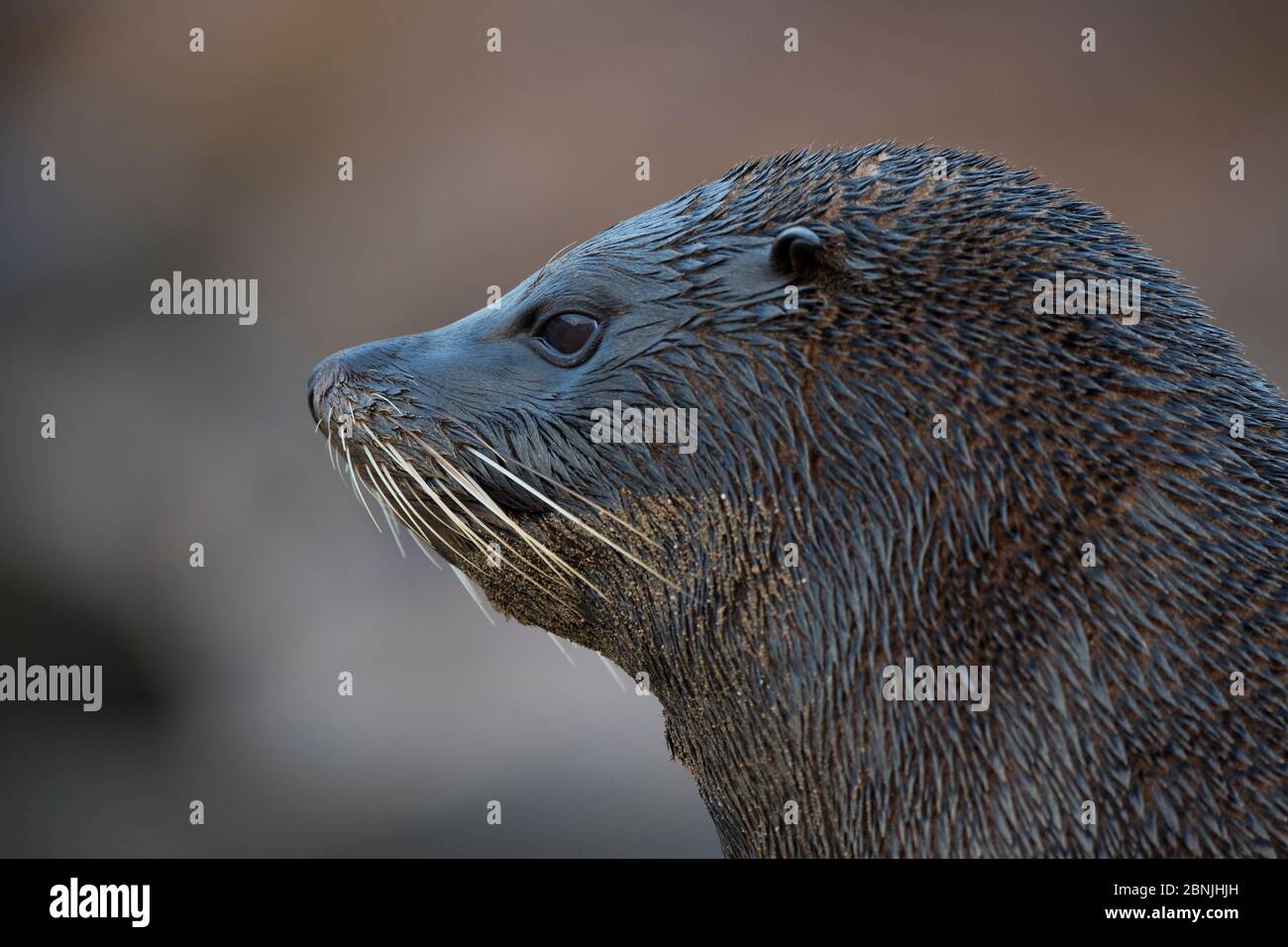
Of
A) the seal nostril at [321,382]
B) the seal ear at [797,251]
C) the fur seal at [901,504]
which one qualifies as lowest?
the fur seal at [901,504]

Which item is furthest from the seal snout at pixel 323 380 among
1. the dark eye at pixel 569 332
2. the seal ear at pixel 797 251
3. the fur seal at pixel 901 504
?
the seal ear at pixel 797 251

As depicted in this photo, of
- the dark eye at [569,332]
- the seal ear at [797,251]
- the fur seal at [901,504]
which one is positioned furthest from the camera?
the dark eye at [569,332]

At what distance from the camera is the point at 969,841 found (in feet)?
7.59

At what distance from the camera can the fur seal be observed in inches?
89.3

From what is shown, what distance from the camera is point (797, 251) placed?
8.13ft

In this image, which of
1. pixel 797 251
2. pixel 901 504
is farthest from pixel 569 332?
pixel 901 504

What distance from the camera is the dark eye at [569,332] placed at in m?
2.69

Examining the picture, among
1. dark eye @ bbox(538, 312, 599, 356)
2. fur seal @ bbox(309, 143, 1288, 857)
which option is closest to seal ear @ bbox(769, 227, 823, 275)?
fur seal @ bbox(309, 143, 1288, 857)

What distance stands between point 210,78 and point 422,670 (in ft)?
12.9

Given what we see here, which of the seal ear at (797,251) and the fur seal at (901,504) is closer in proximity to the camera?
the fur seal at (901,504)

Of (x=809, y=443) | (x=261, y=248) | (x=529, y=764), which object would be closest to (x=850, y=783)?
(x=809, y=443)

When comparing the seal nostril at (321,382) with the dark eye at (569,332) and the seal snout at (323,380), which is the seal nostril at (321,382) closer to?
the seal snout at (323,380)

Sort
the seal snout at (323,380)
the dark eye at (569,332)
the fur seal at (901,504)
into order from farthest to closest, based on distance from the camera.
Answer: the seal snout at (323,380), the dark eye at (569,332), the fur seal at (901,504)
